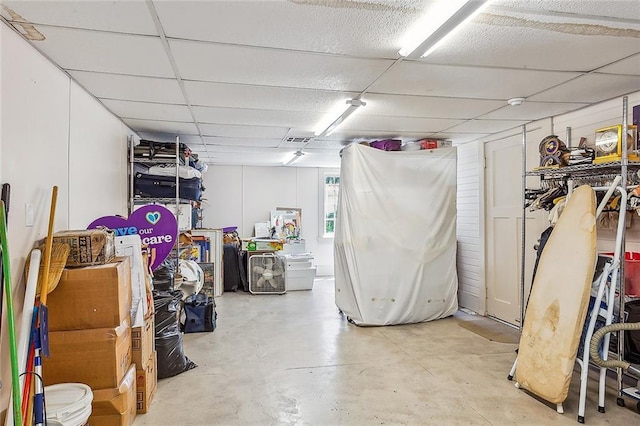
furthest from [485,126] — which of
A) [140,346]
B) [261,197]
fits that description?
[261,197]

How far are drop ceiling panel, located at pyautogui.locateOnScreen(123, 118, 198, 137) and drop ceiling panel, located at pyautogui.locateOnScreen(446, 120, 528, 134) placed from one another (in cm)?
302

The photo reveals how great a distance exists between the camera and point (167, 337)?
323 cm

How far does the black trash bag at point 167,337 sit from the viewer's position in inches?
125

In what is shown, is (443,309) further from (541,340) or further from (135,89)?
(135,89)

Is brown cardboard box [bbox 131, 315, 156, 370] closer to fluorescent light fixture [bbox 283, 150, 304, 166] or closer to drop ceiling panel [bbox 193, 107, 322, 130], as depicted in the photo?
drop ceiling panel [bbox 193, 107, 322, 130]

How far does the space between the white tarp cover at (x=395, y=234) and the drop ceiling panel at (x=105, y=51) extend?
8.47 ft

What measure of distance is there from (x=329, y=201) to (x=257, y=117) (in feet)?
14.3

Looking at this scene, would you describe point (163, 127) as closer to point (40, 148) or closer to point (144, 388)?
point (40, 148)

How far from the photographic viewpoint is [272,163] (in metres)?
7.61

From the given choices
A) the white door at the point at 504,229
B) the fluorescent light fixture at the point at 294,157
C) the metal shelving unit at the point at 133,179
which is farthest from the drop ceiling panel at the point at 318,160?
the white door at the point at 504,229

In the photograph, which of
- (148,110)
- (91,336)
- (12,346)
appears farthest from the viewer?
(148,110)

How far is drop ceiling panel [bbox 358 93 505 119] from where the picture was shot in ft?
11.2

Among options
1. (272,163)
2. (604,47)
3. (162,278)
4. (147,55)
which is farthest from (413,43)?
(272,163)

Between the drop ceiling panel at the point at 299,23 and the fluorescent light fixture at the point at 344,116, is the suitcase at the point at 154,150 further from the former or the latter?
the drop ceiling panel at the point at 299,23
